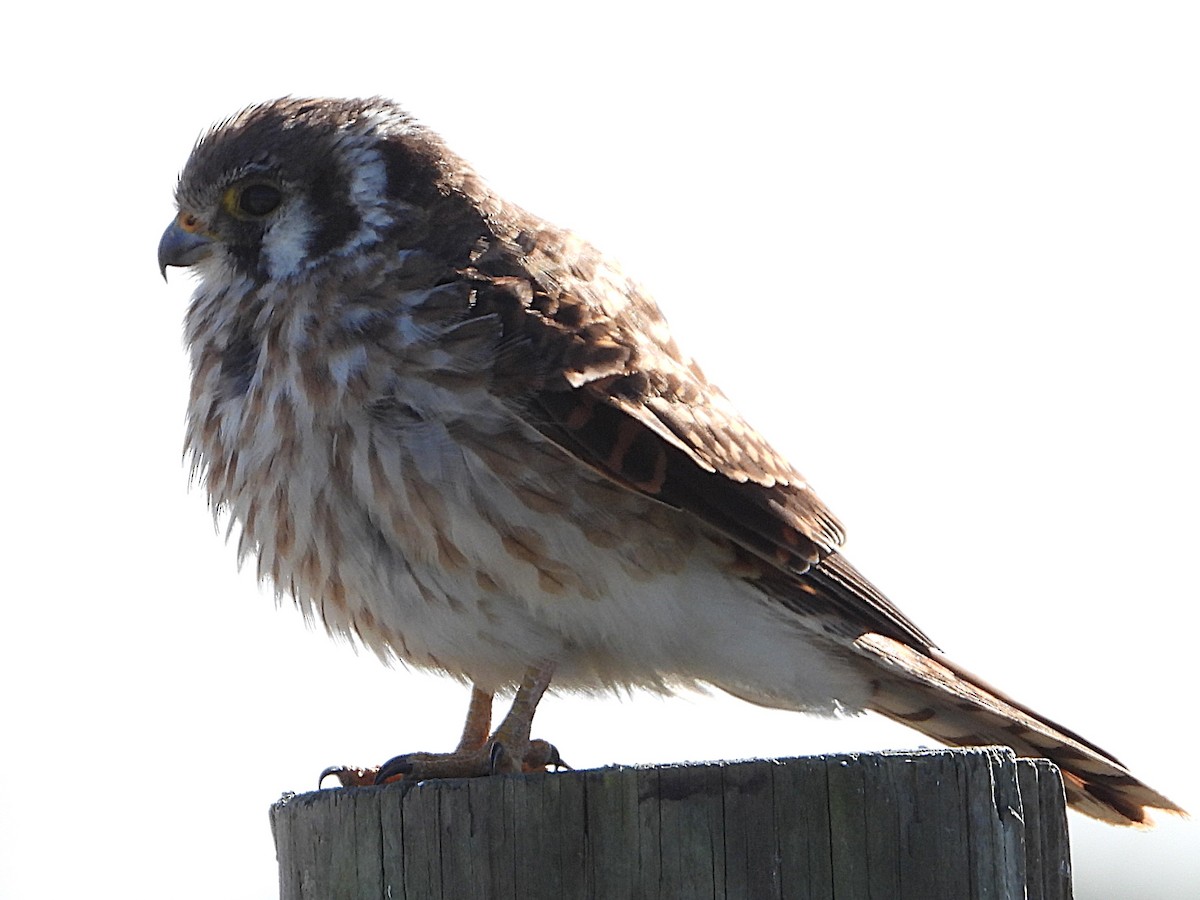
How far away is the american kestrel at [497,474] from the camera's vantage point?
3.99m

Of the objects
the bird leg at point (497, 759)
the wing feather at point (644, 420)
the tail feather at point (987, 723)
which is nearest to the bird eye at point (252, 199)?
the wing feather at point (644, 420)

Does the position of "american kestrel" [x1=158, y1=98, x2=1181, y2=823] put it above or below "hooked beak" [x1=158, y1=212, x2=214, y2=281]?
below

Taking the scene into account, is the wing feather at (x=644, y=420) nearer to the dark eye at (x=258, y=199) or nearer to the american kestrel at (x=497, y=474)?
the american kestrel at (x=497, y=474)

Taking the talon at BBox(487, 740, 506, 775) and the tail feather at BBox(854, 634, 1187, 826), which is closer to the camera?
the talon at BBox(487, 740, 506, 775)

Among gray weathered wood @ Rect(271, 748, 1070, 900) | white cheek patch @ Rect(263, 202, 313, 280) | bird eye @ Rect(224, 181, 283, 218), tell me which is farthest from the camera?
bird eye @ Rect(224, 181, 283, 218)

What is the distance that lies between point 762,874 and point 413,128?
121 inches

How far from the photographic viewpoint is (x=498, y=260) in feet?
14.3

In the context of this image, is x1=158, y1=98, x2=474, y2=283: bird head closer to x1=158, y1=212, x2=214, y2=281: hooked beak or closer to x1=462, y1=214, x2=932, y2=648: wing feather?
x1=158, y1=212, x2=214, y2=281: hooked beak

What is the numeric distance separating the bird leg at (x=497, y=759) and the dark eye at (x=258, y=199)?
1663 mm

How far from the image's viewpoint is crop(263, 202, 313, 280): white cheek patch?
4.52m

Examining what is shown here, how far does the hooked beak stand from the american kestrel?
1 cm

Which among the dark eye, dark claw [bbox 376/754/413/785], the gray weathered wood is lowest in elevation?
the gray weathered wood

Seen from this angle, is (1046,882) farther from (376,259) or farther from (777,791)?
(376,259)

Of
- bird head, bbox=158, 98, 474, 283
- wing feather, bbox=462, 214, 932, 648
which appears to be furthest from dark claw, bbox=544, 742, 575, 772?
bird head, bbox=158, 98, 474, 283
